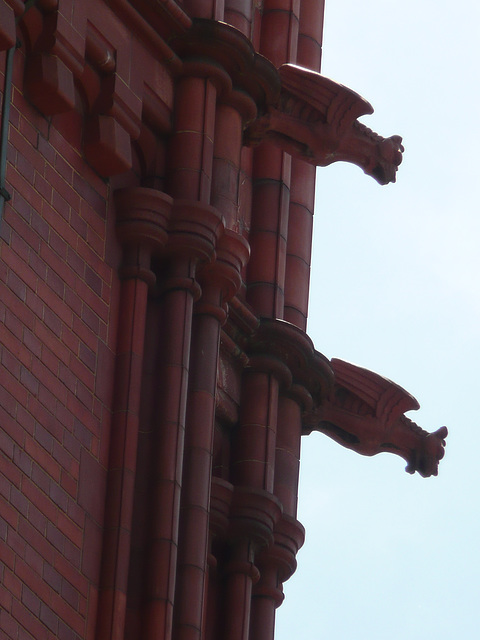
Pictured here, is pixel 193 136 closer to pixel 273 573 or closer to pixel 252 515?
pixel 252 515

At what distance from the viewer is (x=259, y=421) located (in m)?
16.4

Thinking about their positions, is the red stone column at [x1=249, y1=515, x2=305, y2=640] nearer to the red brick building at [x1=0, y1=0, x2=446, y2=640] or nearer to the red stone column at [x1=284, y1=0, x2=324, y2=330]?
the red brick building at [x1=0, y1=0, x2=446, y2=640]

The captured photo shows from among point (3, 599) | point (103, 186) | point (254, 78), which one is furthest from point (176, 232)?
point (3, 599)

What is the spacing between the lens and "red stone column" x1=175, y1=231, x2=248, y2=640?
45.7 feet

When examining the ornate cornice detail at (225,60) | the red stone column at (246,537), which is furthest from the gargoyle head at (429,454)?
the ornate cornice detail at (225,60)

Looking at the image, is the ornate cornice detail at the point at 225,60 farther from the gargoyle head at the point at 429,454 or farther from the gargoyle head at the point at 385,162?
the gargoyle head at the point at 429,454

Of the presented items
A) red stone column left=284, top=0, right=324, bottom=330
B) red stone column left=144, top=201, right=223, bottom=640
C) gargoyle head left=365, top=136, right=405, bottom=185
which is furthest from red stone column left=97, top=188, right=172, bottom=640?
red stone column left=284, top=0, right=324, bottom=330

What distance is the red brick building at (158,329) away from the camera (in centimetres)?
1321

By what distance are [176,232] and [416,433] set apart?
3540mm

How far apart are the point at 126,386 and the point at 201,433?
2.25 feet

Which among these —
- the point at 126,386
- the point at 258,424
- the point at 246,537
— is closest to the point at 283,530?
the point at 246,537

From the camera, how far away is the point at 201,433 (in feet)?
47.5

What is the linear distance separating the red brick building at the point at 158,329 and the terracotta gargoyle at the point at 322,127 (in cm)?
2

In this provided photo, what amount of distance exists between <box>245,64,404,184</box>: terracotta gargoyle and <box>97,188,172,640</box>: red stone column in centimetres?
196
